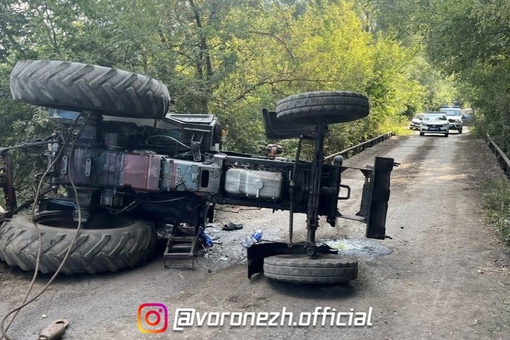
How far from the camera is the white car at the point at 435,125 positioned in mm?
28250

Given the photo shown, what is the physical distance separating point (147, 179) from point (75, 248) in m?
0.92

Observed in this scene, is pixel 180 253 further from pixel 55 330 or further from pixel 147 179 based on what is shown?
pixel 55 330

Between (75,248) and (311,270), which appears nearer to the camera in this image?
(311,270)

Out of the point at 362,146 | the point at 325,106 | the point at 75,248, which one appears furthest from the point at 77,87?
the point at 362,146

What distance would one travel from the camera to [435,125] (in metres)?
28.3

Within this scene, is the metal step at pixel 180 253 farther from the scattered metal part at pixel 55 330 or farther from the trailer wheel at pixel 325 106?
the trailer wheel at pixel 325 106

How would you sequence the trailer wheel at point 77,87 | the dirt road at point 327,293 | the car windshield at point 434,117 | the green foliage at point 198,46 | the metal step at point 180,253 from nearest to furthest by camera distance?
1. the dirt road at point 327,293
2. the trailer wheel at point 77,87
3. the metal step at point 180,253
4. the green foliage at point 198,46
5. the car windshield at point 434,117

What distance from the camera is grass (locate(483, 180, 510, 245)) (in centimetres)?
602

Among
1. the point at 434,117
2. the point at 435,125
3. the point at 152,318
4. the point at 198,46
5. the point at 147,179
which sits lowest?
the point at 152,318

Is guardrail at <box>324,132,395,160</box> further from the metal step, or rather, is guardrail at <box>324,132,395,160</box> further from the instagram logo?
the instagram logo

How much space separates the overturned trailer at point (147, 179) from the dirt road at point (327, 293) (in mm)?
214

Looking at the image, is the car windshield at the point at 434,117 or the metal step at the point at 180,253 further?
the car windshield at the point at 434,117

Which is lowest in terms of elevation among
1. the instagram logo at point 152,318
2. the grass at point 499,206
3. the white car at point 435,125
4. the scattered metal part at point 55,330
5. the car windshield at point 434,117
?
the instagram logo at point 152,318

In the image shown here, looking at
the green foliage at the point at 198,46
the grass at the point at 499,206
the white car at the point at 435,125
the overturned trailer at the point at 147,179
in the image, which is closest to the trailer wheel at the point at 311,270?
the overturned trailer at the point at 147,179
